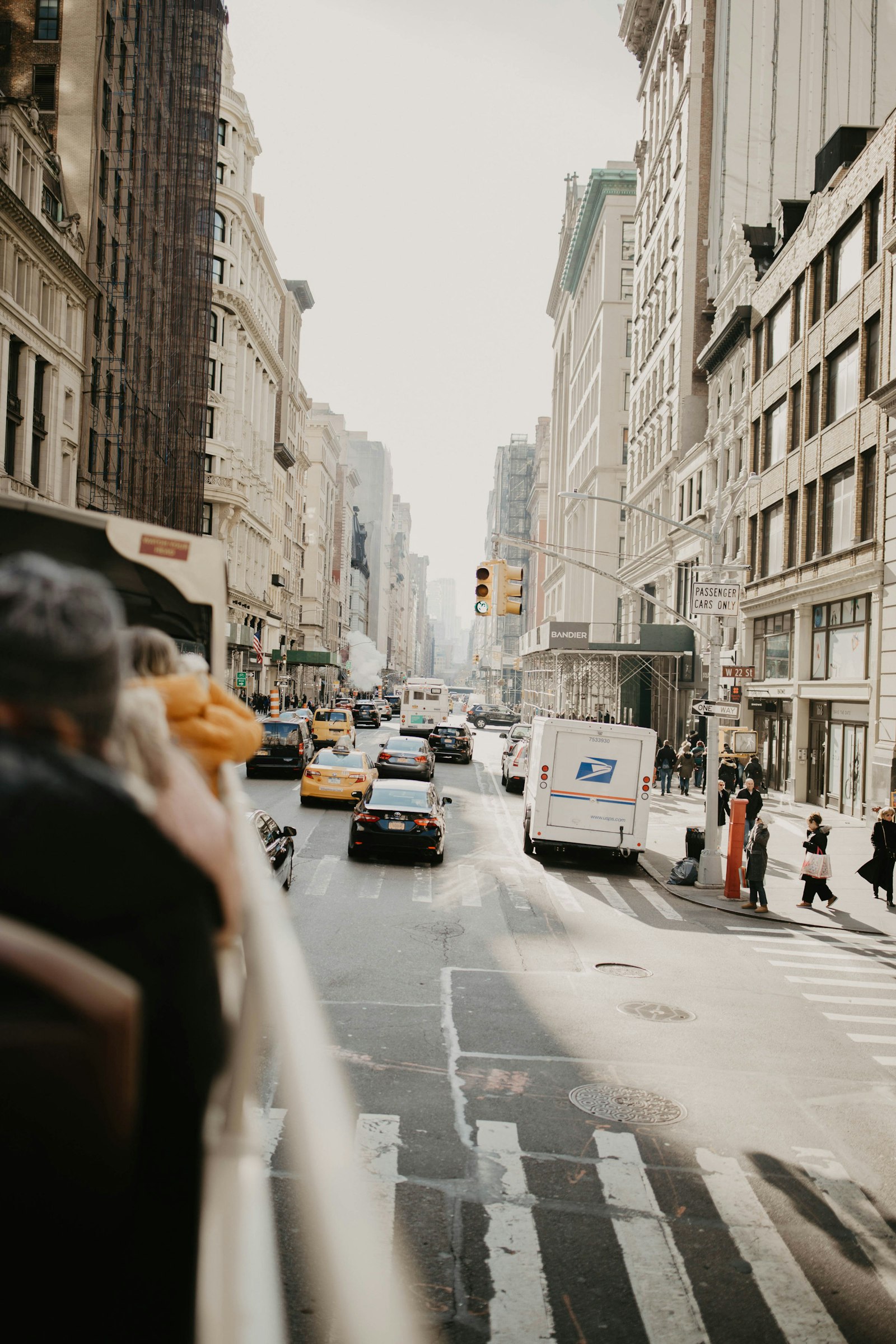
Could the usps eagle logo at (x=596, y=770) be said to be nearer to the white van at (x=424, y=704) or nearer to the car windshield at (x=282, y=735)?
the car windshield at (x=282, y=735)

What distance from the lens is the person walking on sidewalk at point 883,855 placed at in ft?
54.2

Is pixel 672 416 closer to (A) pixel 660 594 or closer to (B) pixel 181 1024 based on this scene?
(A) pixel 660 594

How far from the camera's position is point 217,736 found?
6.98 feet

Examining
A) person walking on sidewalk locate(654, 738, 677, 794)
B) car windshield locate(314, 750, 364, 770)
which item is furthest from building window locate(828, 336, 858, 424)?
car windshield locate(314, 750, 364, 770)

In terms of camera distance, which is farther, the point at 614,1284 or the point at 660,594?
the point at 660,594

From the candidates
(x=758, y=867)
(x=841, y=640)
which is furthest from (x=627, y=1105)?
(x=841, y=640)

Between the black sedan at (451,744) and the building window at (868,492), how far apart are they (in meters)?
21.7

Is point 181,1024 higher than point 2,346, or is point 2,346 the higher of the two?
point 2,346

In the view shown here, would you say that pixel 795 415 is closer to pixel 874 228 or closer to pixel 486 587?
pixel 874 228

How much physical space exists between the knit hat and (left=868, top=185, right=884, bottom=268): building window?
97.4 ft

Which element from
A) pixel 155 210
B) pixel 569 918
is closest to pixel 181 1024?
pixel 569 918

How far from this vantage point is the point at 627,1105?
788 cm

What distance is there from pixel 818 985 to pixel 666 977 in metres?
1.75

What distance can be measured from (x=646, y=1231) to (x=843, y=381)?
27.7 meters
